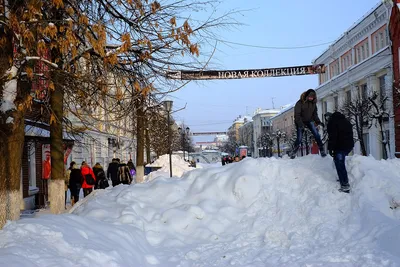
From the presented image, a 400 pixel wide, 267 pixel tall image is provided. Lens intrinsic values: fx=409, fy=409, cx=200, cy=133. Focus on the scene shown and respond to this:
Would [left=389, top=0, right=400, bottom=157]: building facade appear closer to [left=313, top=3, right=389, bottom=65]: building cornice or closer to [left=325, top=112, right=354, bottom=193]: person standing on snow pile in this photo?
[left=313, top=3, right=389, bottom=65]: building cornice

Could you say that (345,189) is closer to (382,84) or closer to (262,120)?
(382,84)

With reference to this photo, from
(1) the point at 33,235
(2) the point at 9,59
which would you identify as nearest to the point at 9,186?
(1) the point at 33,235

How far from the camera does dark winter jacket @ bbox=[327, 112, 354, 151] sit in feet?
25.1

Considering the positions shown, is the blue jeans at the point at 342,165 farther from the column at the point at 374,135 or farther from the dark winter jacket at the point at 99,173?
the column at the point at 374,135

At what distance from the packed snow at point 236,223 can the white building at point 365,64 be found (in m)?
23.9

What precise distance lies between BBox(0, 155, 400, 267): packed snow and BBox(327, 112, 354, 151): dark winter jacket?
728 millimetres

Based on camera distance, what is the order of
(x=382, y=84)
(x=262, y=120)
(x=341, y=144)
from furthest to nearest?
(x=262, y=120), (x=382, y=84), (x=341, y=144)

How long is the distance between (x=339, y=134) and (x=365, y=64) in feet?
93.3

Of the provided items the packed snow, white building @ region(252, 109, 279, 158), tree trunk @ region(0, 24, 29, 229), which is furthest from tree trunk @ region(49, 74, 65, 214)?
white building @ region(252, 109, 279, 158)

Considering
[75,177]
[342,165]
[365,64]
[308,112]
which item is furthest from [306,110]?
[365,64]

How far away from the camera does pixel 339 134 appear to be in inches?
303

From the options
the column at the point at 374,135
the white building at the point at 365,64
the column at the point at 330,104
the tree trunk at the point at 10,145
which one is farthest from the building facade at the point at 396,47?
the tree trunk at the point at 10,145

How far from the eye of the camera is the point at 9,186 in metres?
5.94

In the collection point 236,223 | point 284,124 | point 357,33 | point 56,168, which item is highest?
point 357,33
